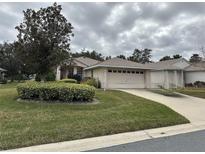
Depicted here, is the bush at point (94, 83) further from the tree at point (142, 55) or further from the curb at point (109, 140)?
the tree at point (142, 55)

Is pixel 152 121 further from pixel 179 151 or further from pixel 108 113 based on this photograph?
pixel 179 151

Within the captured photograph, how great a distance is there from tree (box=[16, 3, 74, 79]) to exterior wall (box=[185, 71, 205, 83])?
81.9 ft

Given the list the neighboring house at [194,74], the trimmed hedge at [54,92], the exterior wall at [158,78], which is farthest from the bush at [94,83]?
the neighboring house at [194,74]

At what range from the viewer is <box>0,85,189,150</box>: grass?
20.1 ft

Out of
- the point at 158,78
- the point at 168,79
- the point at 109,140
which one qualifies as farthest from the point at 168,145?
the point at 158,78

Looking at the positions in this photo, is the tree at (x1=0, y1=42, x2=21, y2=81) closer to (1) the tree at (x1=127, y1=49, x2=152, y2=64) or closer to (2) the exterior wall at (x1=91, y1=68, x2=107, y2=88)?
(2) the exterior wall at (x1=91, y1=68, x2=107, y2=88)

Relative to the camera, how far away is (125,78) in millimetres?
23109

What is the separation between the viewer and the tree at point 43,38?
12383mm

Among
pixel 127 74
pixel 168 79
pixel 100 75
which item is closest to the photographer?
pixel 100 75

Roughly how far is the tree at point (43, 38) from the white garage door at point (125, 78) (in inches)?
385

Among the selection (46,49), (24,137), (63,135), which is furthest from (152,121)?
(46,49)

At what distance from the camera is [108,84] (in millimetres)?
21953

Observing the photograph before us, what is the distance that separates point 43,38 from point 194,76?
26.6 metres

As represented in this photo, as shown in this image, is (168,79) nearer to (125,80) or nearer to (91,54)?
(125,80)
